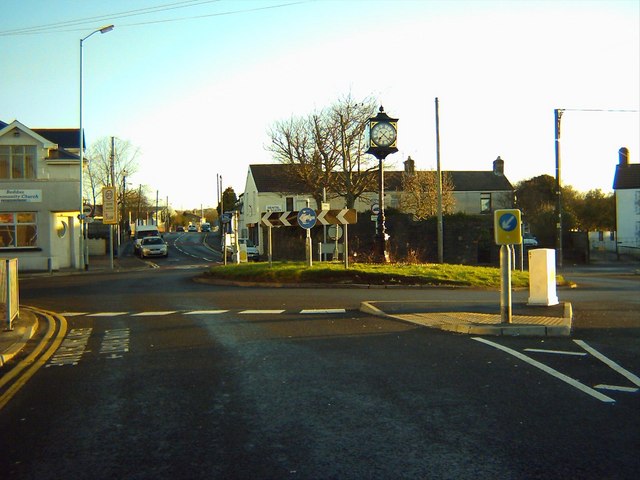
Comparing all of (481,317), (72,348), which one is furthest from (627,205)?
(72,348)

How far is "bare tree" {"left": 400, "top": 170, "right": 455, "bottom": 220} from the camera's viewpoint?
189 ft

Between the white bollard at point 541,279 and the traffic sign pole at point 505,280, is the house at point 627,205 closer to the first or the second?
the white bollard at point 541,279

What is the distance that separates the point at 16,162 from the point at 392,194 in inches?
1405

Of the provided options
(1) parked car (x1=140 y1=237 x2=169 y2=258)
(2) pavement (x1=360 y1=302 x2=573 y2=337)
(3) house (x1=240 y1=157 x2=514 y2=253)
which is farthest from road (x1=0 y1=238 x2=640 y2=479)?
(3) house (x1=240 y1=157 x2=514 y2=253)

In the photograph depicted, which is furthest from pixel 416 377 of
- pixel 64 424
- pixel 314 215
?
pixel 314 215

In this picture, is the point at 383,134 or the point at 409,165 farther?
the point at 409,165

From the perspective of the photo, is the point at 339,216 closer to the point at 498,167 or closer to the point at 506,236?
the point at 506,236

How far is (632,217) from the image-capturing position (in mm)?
59656

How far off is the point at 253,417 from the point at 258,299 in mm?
11278

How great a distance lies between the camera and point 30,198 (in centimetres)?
3562

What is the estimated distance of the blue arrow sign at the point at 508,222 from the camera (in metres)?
10.8

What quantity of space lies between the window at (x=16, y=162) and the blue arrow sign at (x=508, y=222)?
31.6 metres

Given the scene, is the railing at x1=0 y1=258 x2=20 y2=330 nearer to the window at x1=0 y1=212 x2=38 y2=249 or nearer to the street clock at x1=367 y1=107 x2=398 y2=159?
the street clock at x1=367 y1=107 x2=398 y2=159

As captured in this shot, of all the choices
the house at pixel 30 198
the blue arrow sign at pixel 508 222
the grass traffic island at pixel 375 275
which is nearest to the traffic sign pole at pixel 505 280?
the blue arrow sign at pixel 508 222
